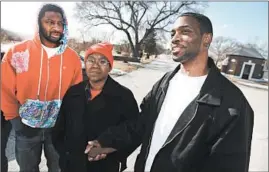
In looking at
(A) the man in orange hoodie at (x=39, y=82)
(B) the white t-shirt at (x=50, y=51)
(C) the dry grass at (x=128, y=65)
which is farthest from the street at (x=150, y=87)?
(B) the white t-shirt at (x=50, y=51)

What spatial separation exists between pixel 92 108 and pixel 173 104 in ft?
1.58

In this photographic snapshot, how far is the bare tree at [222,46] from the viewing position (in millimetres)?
1341

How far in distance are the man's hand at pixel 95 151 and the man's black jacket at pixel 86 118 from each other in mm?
86

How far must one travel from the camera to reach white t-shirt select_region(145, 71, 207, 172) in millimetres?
1065

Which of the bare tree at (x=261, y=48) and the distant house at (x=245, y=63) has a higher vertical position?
the bare tree at (x=261, y=48)

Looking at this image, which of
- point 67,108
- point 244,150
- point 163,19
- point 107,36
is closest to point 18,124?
point 67,108

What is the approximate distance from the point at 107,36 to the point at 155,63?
39 centimetres

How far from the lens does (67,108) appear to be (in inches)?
52.6

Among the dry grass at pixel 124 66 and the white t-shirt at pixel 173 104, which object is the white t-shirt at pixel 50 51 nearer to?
the dry grass at pixel 124 66

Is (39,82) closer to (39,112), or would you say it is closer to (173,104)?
(39,112)

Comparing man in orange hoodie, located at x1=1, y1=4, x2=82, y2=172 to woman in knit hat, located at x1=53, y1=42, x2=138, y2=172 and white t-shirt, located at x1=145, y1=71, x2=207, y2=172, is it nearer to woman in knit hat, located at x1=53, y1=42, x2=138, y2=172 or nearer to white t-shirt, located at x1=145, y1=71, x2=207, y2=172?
woman in knit hat, located at x1=53, y1=42, x2=138, y2=172

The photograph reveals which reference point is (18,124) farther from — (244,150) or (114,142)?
(244,150)

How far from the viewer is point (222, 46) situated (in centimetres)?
140

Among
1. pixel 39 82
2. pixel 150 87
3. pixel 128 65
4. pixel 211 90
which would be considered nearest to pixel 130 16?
pixel 128 65
